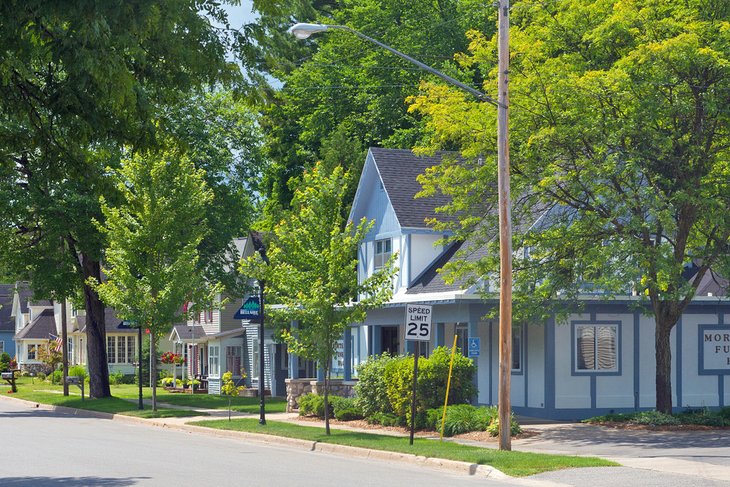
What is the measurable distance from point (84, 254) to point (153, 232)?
744 cm

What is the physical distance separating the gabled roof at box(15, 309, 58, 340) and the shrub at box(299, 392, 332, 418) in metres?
62.1

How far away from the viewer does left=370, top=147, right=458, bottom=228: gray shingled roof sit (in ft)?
122

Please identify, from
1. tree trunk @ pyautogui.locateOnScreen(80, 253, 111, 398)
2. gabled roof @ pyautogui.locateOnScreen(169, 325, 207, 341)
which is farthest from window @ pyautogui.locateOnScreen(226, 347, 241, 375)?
tree trunk @ pyautogui.locateOnScreen(80, 253, 111, 398)

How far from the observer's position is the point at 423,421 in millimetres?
28969

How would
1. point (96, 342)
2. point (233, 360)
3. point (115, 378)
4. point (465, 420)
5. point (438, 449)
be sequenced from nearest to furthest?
point (438, 449) → point (465, 420) → point (96, 342) → point (233, 360) → point (115, 378)

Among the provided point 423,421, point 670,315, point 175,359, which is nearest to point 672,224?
point 670,315

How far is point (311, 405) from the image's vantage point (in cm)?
3428

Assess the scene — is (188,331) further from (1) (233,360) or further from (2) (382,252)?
(2) (382,252)

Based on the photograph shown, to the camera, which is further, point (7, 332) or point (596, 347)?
point (7, 332)

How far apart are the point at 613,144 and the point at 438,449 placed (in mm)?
8564

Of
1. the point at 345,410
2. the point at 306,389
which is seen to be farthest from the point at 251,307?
the point at 306,389

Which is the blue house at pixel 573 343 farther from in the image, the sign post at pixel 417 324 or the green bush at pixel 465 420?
the sign post at pixel 417 324

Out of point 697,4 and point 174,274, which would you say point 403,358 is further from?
point 697,4

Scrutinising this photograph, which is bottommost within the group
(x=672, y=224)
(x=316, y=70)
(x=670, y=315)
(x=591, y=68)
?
(x=670, y=315)
